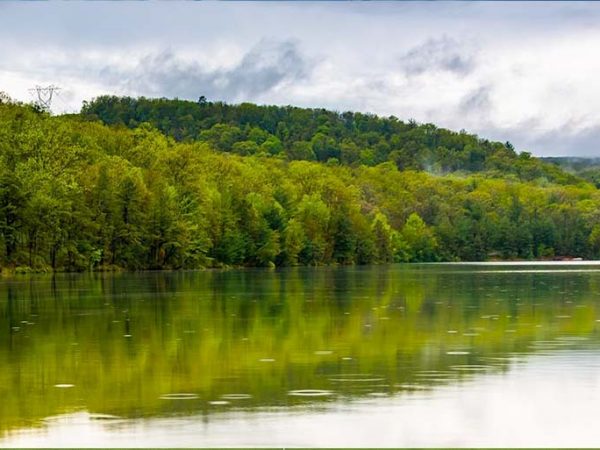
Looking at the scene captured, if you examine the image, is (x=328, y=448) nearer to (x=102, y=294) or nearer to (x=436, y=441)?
(x=436, y=441)

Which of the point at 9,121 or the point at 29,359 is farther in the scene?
the point at 9,121

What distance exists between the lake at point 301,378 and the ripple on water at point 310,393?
0.03m

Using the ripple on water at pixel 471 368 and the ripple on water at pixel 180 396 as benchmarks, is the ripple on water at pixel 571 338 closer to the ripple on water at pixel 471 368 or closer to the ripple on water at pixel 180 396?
the ripple on water at pixel 471 368

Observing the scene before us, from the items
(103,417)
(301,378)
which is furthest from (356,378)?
(103,417)

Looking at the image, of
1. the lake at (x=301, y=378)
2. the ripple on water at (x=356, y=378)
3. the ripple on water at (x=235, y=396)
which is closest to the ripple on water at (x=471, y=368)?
the lake at (x=301, y=378)

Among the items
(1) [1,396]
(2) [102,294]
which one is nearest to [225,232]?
(2) [102,294]

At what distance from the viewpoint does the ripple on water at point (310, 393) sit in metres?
18.1

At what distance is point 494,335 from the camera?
29234 mm

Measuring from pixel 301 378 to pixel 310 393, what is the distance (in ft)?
6.48

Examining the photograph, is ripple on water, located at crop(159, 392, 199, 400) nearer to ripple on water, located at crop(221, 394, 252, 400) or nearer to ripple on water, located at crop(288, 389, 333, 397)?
ripple on water, located at crop(221, 394, 252, 400)

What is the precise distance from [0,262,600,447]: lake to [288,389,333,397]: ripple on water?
0.10 ft

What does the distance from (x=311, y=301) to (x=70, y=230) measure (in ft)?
187

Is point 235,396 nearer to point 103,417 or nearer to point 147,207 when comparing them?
point 103,417

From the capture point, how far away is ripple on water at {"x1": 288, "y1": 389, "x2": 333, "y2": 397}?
1806 centimetres
